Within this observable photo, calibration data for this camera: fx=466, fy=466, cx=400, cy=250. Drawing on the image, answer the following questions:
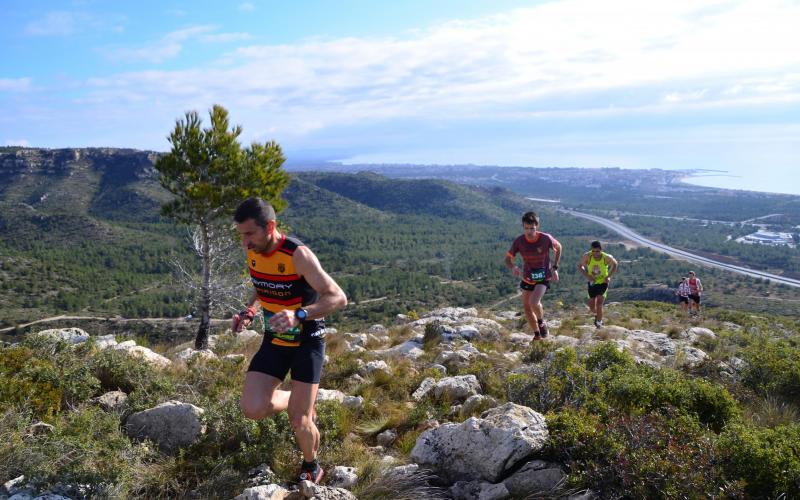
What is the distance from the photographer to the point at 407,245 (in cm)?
9562

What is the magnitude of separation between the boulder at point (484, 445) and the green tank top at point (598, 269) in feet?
23.1

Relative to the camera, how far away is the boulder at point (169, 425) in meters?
4.29

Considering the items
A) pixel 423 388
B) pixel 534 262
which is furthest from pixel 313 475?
pixel 534 262

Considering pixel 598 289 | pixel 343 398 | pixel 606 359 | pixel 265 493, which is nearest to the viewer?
pixel 265 493

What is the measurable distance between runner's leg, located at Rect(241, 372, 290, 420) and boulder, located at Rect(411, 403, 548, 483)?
1296 millimetres

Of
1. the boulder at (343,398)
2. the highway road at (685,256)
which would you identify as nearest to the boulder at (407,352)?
the boulder at (343,398)

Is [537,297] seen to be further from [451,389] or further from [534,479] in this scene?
[534,479]

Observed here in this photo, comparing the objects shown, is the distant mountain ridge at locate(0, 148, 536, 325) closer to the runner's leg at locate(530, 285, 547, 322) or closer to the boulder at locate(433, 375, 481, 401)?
the runner's leg at locate(530, 285, 547, 322)

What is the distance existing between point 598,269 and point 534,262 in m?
3.07

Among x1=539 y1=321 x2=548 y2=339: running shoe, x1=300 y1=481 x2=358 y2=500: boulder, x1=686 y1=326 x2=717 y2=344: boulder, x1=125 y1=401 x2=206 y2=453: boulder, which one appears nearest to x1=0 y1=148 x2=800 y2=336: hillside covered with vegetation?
x1=686 y1=326 x2=717 y2=344: boulder

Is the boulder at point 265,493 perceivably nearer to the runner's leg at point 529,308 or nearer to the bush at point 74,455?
the bush at point 74,455

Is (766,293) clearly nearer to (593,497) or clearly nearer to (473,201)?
(593,497)

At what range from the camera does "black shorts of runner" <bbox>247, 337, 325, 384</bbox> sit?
139 inches

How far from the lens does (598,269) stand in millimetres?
10234
